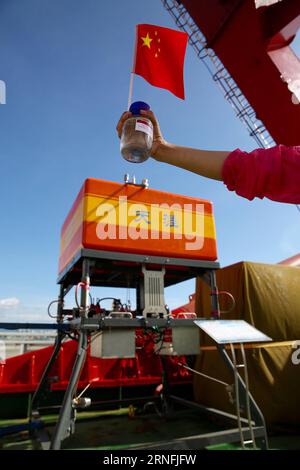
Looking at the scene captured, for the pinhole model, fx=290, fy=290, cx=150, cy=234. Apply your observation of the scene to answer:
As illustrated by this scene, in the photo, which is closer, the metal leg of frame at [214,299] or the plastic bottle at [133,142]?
the plastic bottle at [133,142]

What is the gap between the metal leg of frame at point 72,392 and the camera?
2166mm

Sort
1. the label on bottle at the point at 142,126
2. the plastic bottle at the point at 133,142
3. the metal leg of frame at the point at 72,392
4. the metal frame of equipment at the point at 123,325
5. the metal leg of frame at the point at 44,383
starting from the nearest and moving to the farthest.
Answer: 1. the label on bottle at the point at 142,126
2. the plastic bottle at the point at 133,142
3. the metal leg of frame at the point at 72,392
4. the metal frame of equipment at the point at 123,325
5. the metal leg of frame at the point at 44,383

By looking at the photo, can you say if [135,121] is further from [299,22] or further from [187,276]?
[187,276]

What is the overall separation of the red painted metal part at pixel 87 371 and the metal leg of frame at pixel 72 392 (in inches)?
55.1

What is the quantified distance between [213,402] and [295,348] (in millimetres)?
1382

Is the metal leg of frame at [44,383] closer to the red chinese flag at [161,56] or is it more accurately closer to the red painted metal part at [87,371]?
the red painted metal part at [87,371]

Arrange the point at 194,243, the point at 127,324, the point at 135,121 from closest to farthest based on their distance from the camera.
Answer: the point at 135,121 < the point at 127,324 < the point at 194,243

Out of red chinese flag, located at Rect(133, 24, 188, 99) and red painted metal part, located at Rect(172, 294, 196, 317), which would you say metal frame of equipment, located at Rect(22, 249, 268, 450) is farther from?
red painted metal part, located at Rect(172, 294, 196, 317)

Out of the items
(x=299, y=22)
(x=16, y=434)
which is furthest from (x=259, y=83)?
(x=16, y=434)

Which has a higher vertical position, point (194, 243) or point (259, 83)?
point (259, 83)

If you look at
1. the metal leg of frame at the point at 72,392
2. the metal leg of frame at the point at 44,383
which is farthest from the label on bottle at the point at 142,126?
the metal leg of frame at the point at 44,383

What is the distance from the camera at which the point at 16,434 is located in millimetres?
3508
